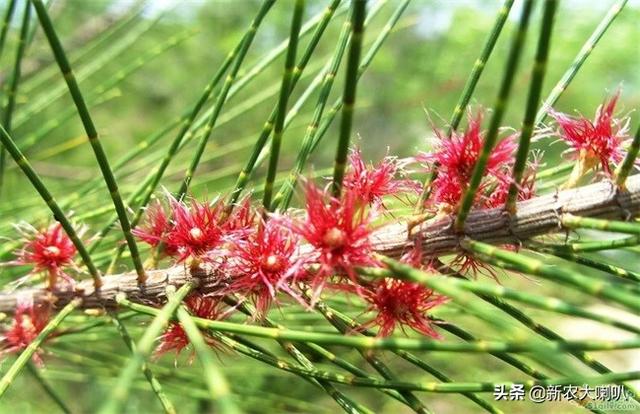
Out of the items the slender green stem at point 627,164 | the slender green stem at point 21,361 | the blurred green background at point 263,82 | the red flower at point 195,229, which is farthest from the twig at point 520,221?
the blurred green background at point 263,82

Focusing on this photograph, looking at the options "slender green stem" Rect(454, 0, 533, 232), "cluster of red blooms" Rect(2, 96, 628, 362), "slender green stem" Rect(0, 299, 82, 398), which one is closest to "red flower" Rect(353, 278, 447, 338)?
"cluster of red blooms" Rect(2, 96, 628, 362)

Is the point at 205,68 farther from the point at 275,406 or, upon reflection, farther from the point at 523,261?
the point at 523,261

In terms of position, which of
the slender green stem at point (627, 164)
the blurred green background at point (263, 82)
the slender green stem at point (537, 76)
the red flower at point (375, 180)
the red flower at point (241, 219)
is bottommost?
the slender green stem at point (537, 76)

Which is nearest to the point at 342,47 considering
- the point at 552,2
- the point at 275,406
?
the point at 552,2

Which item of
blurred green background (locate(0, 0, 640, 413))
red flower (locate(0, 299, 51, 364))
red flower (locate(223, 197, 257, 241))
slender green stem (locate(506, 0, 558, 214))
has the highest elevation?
blurred green background (locate(0, 0, 640, 413))

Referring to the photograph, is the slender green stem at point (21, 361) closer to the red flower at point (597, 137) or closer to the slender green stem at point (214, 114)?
the slender green stem at point (214, 114)

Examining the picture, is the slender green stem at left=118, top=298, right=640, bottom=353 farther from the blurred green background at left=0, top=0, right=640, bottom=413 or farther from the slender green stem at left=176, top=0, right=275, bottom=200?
the blurred green background at left=0, top=0, right=640, bottom=413

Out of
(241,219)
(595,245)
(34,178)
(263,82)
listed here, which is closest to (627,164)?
(595,245)

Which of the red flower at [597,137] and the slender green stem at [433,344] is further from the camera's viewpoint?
the red flower at [597,137]
